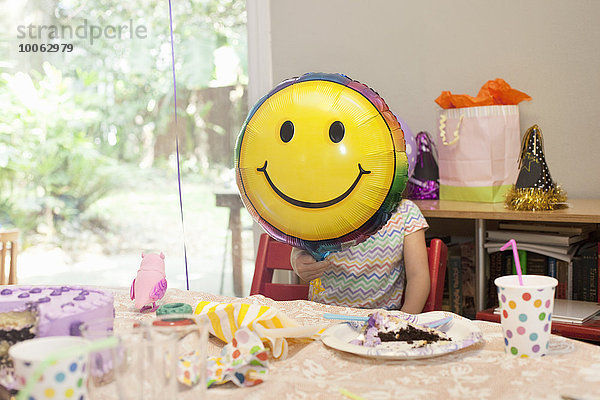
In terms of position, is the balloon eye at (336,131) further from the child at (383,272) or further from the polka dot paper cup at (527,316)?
the child at (383,272)

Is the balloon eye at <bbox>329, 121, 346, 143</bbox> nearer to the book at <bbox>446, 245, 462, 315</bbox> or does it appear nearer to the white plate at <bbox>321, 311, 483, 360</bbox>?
the white plate at <bbox>321, 311, 483, 360</bbox>

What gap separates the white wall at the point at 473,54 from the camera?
6.66 feet

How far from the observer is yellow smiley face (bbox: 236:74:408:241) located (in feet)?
3.16

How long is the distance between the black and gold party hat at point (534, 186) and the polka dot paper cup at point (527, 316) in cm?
93

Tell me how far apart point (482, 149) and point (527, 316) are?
1183 mm

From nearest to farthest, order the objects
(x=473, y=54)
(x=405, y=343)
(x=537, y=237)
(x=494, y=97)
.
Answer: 1. (x=405, y=343)
2. (x=537, y=237)
3. (x=494, y=97)
4. (x=473, y=54)

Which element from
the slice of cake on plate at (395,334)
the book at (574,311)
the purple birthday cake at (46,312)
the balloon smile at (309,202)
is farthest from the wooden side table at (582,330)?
the purple birthday cake at (46,312)

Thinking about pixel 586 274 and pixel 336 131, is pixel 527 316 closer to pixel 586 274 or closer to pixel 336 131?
pixel 336 131

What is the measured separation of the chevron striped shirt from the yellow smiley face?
541mm

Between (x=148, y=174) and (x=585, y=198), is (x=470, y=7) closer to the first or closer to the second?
(x=585, y=198)

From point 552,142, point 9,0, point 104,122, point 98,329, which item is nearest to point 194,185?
point 104,122

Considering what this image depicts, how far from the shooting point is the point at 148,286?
116 centimetres

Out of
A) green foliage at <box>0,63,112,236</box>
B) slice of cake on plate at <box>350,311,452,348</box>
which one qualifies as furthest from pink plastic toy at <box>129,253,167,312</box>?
green foliage at <box>0,63,112,236</box>

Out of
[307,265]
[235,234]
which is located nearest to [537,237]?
[307,265]
